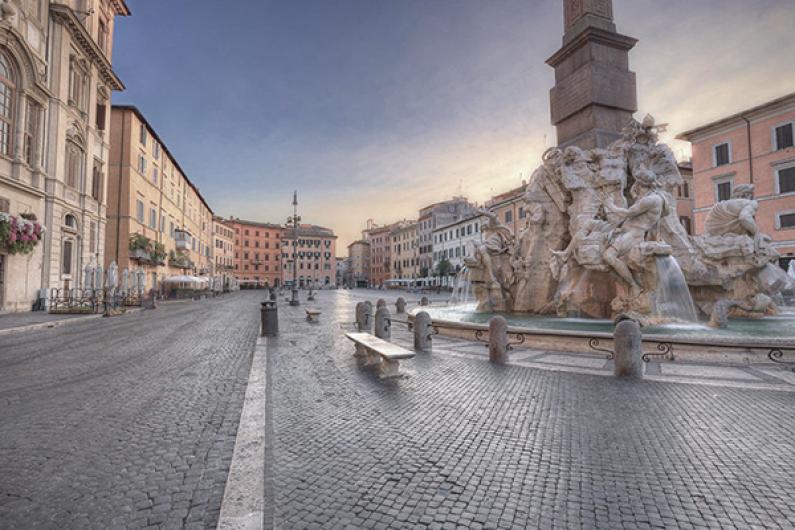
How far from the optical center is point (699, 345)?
21.6 ft

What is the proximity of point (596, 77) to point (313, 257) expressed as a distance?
92742mm

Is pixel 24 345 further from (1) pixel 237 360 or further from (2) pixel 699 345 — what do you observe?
(2) pixel 699 345

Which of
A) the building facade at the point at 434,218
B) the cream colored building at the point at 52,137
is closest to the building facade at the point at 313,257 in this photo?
the building facade at the point at 434,218

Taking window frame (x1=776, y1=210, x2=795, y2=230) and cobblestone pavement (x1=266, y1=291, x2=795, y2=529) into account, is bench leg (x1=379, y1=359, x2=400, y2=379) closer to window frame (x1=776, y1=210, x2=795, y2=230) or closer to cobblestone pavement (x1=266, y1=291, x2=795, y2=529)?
cobblestone pavement (x1=266, y1=291, x2=795, y2=529)

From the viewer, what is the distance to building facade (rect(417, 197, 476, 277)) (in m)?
75.9

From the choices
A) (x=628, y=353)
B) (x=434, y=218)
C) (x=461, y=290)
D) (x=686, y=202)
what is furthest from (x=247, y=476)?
(x=434, y=218)

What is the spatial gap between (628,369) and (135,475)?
19.7 ft

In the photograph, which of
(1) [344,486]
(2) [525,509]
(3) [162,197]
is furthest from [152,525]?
(3) [162,197]

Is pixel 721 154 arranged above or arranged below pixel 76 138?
above

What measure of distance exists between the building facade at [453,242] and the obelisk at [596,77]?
4372 centimetres

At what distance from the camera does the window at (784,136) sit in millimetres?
28688

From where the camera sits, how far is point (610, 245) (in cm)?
1016

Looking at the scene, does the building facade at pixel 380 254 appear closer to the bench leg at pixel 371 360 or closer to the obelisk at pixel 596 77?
the obelisk at pixel 596 77

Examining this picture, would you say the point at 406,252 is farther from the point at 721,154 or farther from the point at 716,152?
the point at 721,154
